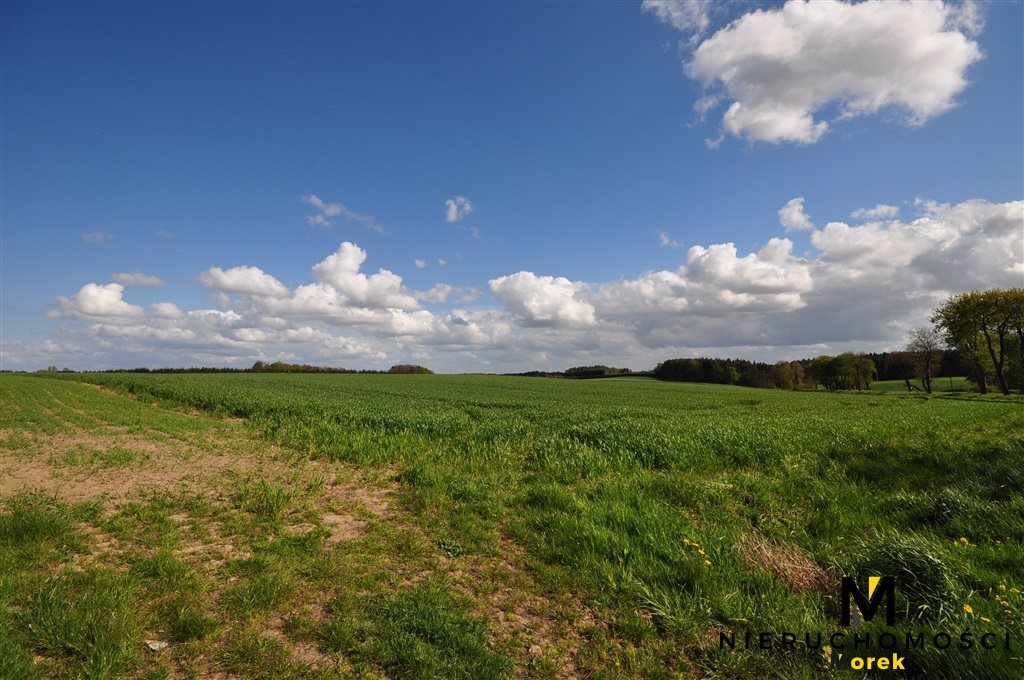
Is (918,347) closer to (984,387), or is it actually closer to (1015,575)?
(984,387)

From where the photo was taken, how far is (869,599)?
4.95 meters

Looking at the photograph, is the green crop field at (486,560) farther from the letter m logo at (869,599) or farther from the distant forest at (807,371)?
the distant forest at (807,371)

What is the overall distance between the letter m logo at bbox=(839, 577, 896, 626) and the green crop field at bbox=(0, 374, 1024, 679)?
15 cm

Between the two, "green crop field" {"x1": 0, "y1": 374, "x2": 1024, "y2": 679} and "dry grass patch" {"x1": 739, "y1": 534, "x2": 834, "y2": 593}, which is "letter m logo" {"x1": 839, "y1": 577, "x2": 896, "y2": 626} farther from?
"dry grass patch" {"x1": 739, "y1": 534, "x2": 834, "y2": 593}

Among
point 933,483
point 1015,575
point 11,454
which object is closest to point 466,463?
point 1015,575

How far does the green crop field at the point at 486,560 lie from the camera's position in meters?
4.08

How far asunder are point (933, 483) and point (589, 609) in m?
9.57

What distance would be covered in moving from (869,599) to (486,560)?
4.52m

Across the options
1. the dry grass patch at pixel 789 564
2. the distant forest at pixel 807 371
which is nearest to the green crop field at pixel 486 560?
the dry grass patch at pixel 789 564

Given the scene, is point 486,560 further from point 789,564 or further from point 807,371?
point 807,371

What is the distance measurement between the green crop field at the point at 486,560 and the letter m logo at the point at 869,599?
153 mm

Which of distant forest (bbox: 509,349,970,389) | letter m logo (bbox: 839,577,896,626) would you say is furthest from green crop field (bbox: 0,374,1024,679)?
distant forest (bbox: 509,349,970,389)

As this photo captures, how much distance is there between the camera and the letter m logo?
461cm

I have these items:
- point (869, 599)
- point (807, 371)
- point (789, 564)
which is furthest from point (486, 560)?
point (807, 371)
